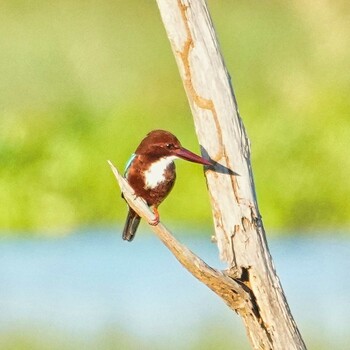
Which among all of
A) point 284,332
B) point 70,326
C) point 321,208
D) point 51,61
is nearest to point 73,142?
point 51,61

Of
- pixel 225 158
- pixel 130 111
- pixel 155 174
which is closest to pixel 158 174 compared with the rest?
pixel 155 174

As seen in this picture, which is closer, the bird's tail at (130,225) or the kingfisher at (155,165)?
the kingfisher at (155,165)

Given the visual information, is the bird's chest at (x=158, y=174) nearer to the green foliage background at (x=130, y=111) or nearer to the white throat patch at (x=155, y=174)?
the white throat patch at (x=155, y=174)

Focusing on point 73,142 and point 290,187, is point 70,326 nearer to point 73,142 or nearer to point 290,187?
point 73,142

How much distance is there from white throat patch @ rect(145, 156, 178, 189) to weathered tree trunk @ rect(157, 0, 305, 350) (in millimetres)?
89

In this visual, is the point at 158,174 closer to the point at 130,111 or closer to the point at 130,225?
the point at 130,225

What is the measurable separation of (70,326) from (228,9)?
2.69 ft

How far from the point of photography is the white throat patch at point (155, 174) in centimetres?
156

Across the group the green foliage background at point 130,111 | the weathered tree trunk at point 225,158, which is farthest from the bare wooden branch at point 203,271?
the green foliage background at point 130,111

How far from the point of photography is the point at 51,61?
2.13 m

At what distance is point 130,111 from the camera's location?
214cm

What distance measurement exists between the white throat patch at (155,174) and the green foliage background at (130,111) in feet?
1.78

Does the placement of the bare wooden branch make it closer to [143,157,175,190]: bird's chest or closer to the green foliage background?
[143,157,175,190]: bird's chest

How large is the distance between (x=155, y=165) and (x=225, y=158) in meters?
0.12
